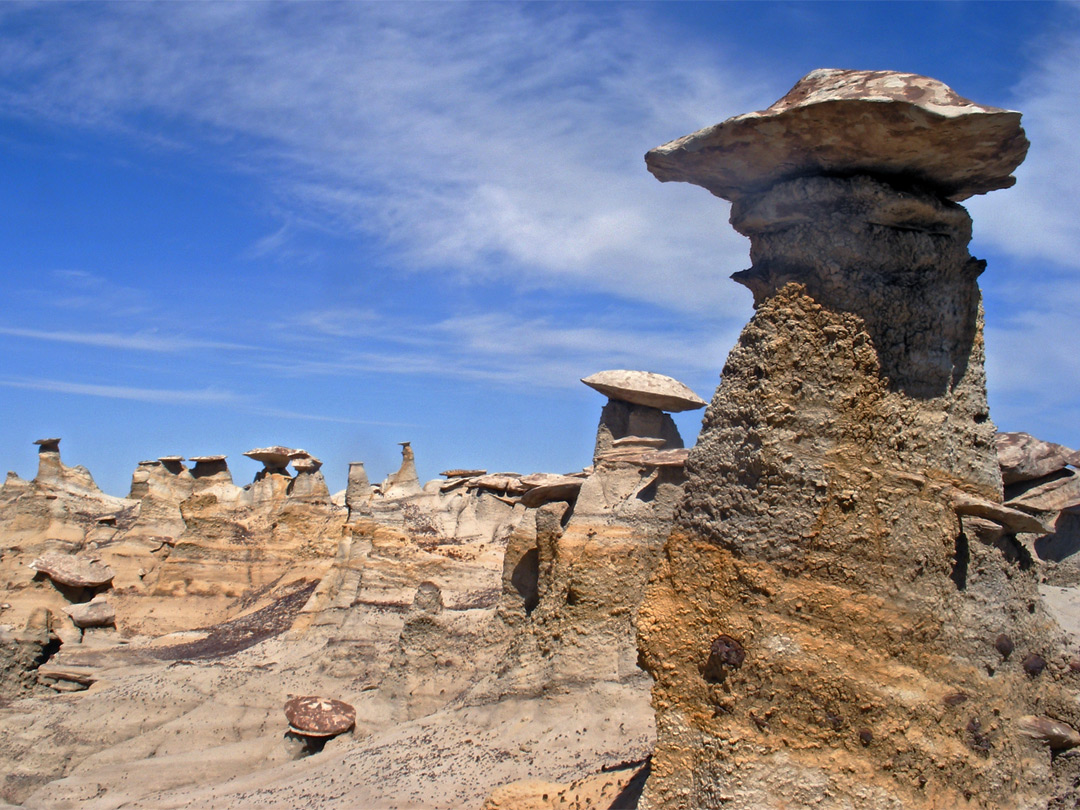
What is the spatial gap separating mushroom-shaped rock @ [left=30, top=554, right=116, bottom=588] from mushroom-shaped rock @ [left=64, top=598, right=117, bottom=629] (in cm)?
36

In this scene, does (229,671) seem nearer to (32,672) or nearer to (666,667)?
(32,672)

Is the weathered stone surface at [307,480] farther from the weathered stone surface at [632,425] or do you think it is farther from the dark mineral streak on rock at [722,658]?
the dark mineral streak on rock at [722,658]

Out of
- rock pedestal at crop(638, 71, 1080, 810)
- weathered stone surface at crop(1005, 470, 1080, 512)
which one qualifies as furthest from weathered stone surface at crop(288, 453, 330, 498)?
rock pedestal at crop(638, 71, 1080, 810)

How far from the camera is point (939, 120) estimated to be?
3.83 m

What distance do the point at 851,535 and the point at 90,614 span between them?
1438cm

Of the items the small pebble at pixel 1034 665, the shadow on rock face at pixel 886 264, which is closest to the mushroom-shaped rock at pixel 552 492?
the shadow on rock face at pixel 886 264

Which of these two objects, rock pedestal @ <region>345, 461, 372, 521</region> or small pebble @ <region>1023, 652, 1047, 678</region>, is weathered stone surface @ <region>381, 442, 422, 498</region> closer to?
rock pedestal @ <region>345, 461, 372, 521</region>

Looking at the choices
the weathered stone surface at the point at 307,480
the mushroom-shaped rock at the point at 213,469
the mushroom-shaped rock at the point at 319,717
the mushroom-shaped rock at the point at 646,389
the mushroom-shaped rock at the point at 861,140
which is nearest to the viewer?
the mushroom-shaped rock at the point at 861,140

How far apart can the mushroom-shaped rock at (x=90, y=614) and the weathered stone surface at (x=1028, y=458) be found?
13474 millimetres

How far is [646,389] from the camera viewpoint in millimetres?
11953

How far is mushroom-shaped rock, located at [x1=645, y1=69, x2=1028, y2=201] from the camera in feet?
12.7

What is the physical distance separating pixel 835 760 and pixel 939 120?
263 cm

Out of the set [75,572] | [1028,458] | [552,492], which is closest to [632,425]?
[552,492]

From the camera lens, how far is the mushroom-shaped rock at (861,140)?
3.86m
